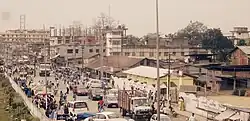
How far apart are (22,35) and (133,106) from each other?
Answer: 141m

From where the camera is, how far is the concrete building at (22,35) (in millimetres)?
151675

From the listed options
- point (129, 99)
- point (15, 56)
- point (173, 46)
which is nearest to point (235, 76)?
point (129, 99)

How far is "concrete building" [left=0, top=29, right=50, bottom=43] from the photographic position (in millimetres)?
151675

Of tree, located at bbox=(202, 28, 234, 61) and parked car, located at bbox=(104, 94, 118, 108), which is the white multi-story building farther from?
parked car, located at bbox=(104, 94, 118, 108)

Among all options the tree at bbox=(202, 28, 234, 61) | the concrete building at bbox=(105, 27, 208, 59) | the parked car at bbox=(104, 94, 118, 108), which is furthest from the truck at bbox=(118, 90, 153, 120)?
the concrete building at bbox=(105, 27, 208, 59)

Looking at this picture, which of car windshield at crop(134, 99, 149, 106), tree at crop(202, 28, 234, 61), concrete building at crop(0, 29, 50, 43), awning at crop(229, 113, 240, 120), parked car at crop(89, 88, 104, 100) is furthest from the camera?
concrete building at crop(0, 29, 50, 43)

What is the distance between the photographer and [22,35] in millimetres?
160500

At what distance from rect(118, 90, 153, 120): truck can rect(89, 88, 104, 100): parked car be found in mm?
7509

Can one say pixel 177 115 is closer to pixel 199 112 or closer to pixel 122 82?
pixel 199 112

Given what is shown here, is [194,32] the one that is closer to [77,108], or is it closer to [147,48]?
[147,48]

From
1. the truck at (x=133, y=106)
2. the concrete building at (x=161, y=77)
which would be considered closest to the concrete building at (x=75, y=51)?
the concrete building at (x=161, y=77)

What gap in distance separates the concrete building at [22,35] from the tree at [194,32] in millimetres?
65010

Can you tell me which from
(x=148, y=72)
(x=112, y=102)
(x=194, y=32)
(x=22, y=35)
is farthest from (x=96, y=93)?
(x=22, y=35)

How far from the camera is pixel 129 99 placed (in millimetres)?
23781
